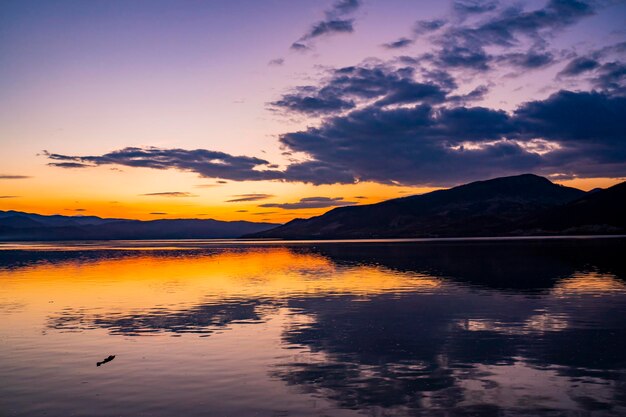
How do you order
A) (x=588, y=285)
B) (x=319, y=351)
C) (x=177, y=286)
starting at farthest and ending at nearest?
(x=177, y=286) < (x=588, y=285) < (x=319, y=351)

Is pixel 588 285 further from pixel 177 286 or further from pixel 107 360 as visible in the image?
pixel 107 360

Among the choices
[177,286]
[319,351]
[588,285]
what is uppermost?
[177,286]

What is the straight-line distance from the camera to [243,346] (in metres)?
30.9

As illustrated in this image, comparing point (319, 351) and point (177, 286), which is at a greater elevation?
point (177, 286)

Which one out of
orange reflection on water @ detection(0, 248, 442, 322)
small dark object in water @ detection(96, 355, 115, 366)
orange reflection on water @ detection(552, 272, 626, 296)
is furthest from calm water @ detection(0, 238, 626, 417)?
orange reflection on water @ detection(0, 248, 442, 322)

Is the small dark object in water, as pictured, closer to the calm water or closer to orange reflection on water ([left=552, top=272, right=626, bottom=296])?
the calm water

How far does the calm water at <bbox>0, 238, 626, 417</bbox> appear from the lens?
20578mm

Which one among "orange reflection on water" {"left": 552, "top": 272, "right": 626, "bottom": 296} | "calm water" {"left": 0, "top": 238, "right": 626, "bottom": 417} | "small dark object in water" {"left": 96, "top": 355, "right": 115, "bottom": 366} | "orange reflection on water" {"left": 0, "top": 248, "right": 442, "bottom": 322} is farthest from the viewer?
"orange reflection on water" {"left": 552, "top": 272, "right": 626, "bottom": 296}

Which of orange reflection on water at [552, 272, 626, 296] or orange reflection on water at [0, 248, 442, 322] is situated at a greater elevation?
orange reflection on water at [0, 248, 442, 322]

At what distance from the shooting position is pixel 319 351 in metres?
29.3

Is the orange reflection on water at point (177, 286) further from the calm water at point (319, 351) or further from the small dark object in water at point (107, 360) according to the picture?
the small dark object in water at point (107, 360)

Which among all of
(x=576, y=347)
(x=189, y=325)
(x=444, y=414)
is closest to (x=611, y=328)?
(x=576, y=347)

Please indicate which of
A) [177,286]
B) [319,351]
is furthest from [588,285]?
[177,286]

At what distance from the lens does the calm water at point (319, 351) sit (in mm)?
20578
